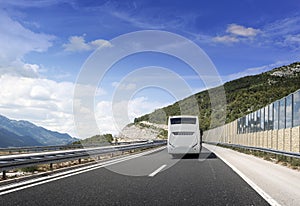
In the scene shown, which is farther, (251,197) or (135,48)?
(135,48)

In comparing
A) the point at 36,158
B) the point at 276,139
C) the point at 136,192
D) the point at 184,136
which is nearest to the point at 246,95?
the point at 276,139

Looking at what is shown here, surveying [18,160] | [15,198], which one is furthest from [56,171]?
[15,198]

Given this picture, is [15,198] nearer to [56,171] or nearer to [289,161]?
[56,171]

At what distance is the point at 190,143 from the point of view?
25250 millimetres

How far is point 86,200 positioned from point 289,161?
46.3 ft

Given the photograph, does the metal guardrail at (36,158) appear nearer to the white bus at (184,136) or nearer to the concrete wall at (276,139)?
the white bus at (184,136)

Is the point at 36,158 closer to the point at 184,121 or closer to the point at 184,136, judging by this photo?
the point at 184,136

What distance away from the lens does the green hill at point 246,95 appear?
105 m

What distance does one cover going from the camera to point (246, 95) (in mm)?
122188

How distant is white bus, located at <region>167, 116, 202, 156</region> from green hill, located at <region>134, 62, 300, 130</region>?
61.1 m

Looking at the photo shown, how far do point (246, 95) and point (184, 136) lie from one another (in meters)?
101

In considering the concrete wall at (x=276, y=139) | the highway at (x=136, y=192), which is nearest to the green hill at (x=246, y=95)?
the concrete wall at (x=276, y=139)

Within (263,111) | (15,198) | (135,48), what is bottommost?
(15,198)

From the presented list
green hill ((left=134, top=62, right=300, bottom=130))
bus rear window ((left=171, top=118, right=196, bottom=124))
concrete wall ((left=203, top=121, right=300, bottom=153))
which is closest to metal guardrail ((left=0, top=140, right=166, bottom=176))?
bus rear window ((left=171, top=118, right=196, bottom=124))
